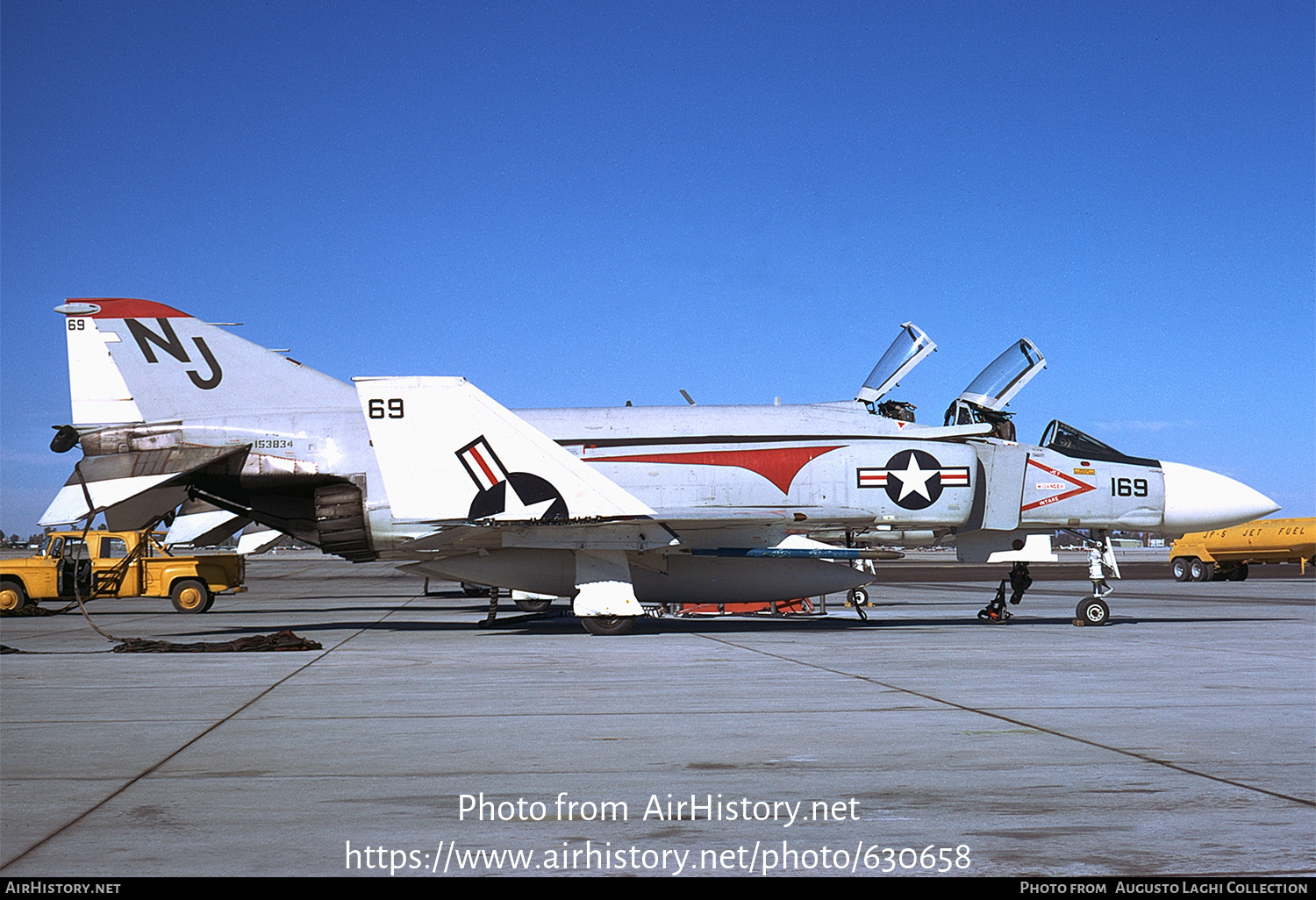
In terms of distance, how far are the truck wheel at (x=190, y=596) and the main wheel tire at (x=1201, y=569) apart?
33.1 metres

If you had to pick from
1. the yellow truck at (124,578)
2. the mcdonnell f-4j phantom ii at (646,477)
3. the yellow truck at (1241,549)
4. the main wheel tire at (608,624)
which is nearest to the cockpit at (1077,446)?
the mcdonnell f-4j phantom ii at (646,477)

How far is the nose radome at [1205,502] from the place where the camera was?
16812 millimetres

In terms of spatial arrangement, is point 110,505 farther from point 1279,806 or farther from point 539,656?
point 1279,806

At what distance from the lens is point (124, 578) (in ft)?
79.3

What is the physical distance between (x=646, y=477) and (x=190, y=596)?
13.0 metres

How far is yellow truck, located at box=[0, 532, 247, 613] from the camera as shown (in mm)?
23172

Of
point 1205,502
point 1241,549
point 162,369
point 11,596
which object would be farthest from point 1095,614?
point 1241,549

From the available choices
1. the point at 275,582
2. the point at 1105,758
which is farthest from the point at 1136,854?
the point at 275,582

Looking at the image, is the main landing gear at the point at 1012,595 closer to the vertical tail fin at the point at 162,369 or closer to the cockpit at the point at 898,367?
the cockpit at the point at 898,367

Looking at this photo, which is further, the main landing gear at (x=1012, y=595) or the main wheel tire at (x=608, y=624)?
the main landing gear at (x=1012, y=595)

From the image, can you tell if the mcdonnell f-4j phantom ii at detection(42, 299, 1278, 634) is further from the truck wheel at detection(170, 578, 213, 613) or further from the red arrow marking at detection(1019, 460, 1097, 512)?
the truck wheel at detection(170, 578, 213, 613)

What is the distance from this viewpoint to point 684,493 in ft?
54.2

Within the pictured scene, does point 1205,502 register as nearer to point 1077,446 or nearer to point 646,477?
point 1077,446
